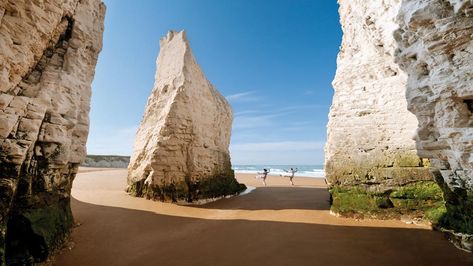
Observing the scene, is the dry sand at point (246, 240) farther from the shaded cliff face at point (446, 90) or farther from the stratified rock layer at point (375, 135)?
the shaded cliff face at point (446, 90)

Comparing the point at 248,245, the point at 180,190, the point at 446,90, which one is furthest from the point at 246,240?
the point at 446,90

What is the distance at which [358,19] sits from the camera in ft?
28.4

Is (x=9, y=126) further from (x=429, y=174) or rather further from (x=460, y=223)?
(x=429, y=174)

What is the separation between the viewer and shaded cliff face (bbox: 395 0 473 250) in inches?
165

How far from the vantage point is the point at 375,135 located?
289 inches

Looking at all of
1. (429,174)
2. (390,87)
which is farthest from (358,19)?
(429,174)

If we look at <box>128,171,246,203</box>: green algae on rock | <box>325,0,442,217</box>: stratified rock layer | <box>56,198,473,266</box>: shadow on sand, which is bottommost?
<box>56,198,473,266</box>: shadow on sand

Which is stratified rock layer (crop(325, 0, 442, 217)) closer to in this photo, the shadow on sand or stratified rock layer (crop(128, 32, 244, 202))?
the shadow on sand

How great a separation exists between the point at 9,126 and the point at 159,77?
8.69m

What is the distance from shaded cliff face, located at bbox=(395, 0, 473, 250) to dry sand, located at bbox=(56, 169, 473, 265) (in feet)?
3.54

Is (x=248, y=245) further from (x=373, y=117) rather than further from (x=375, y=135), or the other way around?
(x=373, y=117)

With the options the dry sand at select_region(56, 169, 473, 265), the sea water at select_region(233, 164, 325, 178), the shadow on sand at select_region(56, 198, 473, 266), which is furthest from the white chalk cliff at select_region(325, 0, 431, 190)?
the sea water at select_region(233, 164, 325, 178)

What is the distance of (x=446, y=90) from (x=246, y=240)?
16.5 ft

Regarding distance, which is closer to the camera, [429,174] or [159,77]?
[429,174]
